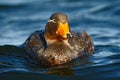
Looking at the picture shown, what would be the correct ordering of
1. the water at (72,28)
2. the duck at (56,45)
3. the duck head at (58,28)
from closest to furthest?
the water at (72,28)
the duck head at (58,28)
the duck at (56,45)

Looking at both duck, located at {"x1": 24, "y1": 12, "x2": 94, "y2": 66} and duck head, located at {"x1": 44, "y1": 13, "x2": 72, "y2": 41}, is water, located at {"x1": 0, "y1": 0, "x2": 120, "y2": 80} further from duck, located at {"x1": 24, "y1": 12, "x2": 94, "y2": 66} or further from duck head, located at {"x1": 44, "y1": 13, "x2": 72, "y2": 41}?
duck head, located at {"x1": 44, "y1": 13, "x2": 72, "y2": 41}

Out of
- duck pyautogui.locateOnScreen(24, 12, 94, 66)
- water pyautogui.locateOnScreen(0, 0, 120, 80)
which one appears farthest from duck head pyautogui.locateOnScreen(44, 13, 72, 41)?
water pyautogui.locateOnScreen(0, 0, 120, 80)

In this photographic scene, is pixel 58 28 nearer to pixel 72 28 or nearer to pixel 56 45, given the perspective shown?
pixel 56 45

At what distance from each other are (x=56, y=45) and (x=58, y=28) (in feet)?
1.98

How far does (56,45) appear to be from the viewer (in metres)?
12.6

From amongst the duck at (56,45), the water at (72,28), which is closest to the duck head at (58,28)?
the duck at (56,45)

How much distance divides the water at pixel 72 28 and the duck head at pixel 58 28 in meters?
0.67

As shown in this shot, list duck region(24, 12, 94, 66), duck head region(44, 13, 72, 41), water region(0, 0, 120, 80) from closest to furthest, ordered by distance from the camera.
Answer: water region(0, 0, 120, 80), duck head region(44, 13, 72, 41), duck region(24, 12, 94, 66)

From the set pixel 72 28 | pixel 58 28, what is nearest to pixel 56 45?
pixel 58 28

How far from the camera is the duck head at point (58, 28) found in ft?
39.6

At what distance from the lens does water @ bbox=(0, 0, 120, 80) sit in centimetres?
1183

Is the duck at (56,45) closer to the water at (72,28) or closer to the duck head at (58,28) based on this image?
the duck head at (58,28)

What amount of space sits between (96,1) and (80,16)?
2.11m

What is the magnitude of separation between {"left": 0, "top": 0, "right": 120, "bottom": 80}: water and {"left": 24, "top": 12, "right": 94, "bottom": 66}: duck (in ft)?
0.66
